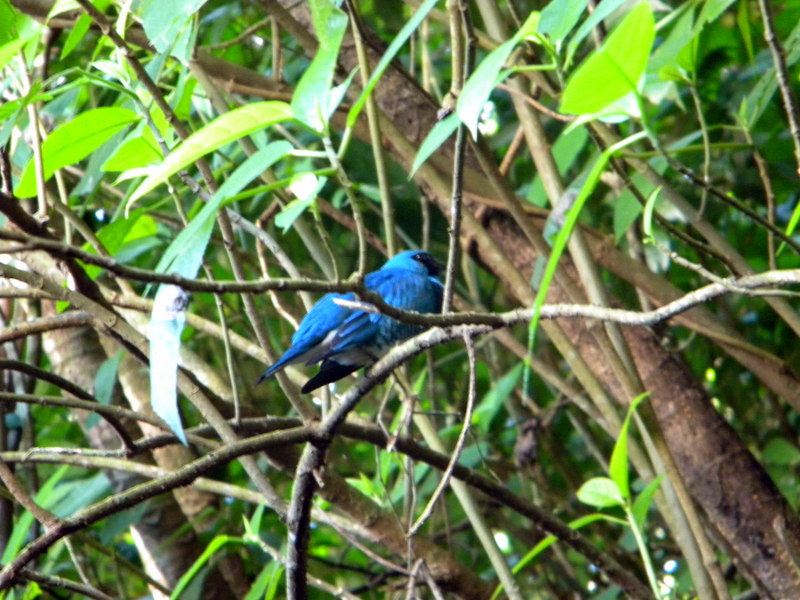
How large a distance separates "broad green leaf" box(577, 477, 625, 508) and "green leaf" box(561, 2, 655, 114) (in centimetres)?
90

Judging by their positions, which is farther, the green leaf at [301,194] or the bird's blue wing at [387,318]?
the bird's blue wing at [387,318]

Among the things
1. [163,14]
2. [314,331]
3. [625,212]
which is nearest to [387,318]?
[314,331]

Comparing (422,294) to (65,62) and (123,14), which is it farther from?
(123,14)

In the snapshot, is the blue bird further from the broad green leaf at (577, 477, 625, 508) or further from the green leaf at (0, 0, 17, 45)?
the green leaf at (0, 0, 17, 45)

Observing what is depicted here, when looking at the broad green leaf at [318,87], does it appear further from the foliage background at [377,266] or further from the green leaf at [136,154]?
the green leaf at [136,154]

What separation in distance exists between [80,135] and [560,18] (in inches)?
21.5

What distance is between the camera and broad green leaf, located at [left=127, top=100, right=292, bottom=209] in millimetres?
854

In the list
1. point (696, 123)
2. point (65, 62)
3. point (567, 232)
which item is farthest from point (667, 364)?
point (65, 62)

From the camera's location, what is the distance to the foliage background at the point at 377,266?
3.32 ft

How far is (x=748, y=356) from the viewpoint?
85.0 inches

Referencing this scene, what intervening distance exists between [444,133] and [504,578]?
111cm

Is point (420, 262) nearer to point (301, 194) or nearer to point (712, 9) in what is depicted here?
point (712, 9)

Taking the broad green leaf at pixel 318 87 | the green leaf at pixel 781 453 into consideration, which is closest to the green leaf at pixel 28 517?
the broad green leaf at pixel 318 87

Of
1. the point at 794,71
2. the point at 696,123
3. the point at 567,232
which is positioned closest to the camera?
the point at 567,232
